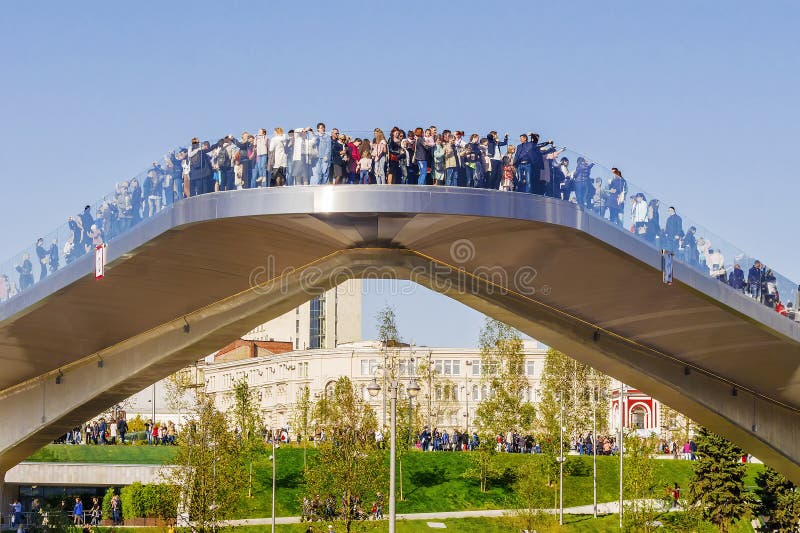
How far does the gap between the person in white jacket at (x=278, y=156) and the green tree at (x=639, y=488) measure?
34878mm

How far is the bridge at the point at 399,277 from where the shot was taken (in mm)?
28766

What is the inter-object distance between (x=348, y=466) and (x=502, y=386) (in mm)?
30861

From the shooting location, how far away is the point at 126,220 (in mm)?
31078

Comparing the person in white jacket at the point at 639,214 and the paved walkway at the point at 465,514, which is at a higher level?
the person in white jacket at the point at 639,214

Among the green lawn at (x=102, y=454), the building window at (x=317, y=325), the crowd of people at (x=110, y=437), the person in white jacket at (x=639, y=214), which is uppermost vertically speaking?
the building window at (x=317, y=325)

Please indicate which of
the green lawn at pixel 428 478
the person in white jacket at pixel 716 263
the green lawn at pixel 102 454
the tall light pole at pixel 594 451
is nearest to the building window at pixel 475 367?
the tall light pole at pixel 594 451

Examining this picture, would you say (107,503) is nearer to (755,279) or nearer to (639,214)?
(755,279)

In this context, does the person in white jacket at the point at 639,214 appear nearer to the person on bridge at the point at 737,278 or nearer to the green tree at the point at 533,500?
the person on bridge at the point at 737,278

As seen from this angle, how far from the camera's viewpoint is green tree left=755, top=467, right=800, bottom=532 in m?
58.3

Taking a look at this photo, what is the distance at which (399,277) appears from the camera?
1331 inches

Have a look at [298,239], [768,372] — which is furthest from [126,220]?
[768,372]

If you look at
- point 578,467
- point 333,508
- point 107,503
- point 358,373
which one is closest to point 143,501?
point 107,503

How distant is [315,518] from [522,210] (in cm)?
2846

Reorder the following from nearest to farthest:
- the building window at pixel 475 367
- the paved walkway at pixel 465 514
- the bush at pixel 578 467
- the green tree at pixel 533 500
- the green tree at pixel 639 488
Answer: the green tree at pixel 639 488 < the green tree at pixel 533 500 < the paved walkway at pixel 465 514 < the bush at pixel 578 467 < the building window at pixel 475 367
